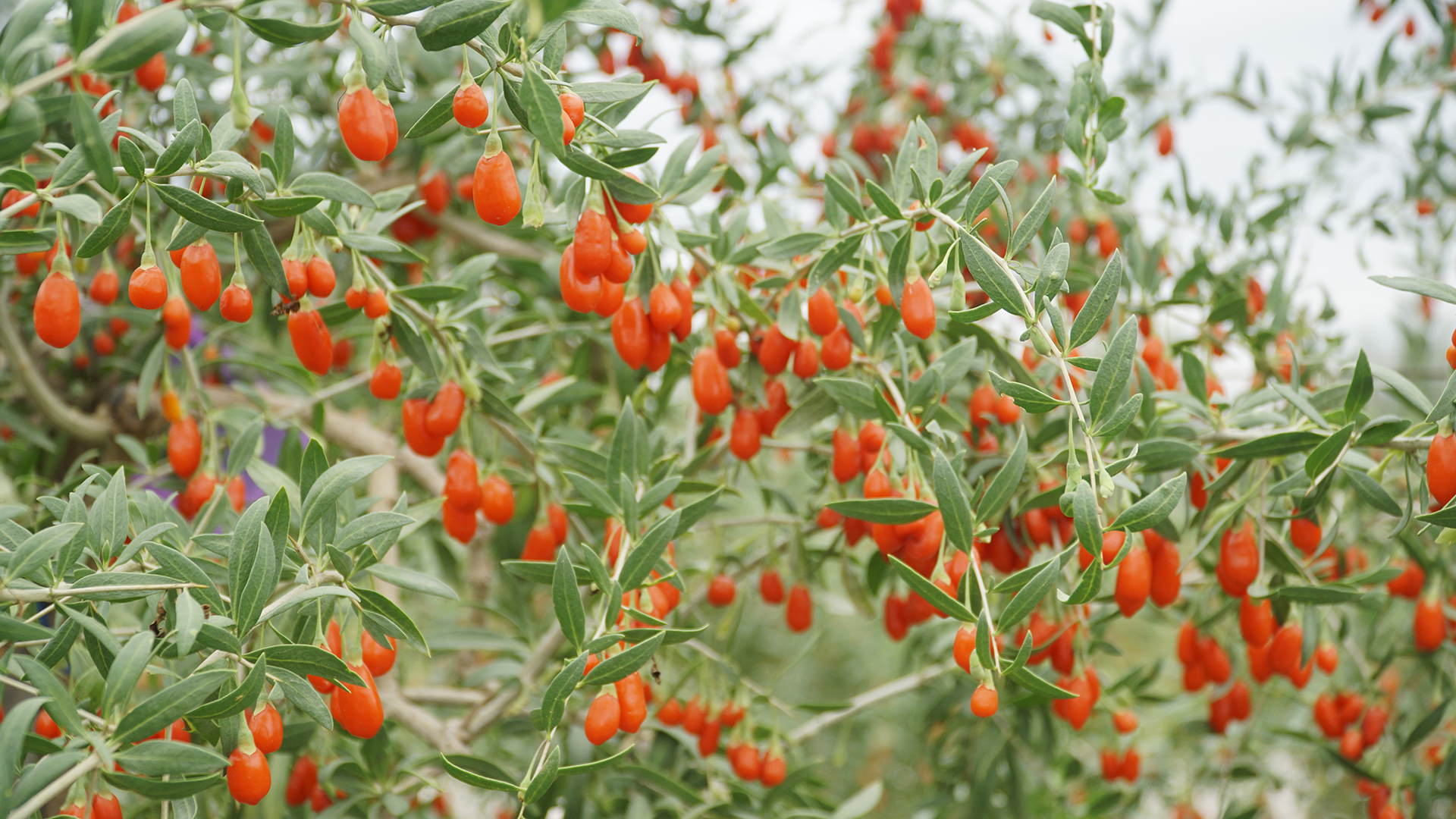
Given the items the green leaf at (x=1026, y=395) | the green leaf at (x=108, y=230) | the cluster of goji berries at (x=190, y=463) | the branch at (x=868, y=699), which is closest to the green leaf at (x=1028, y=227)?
the green leaf at (x=1026, y=395)

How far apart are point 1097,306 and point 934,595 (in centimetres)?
33

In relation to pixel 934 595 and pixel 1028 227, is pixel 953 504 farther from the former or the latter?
pixel 1028 227

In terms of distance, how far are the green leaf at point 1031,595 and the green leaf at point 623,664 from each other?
0.35 metres

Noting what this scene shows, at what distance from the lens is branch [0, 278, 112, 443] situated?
62.4 inches

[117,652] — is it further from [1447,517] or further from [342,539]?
[1447,517]

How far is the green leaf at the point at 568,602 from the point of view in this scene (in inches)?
38.1

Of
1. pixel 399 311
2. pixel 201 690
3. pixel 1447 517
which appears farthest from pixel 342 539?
pixel 1447 517

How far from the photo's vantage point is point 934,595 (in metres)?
0.96

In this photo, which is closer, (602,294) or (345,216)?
(602,294)

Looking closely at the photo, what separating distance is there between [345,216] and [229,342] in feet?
4.00

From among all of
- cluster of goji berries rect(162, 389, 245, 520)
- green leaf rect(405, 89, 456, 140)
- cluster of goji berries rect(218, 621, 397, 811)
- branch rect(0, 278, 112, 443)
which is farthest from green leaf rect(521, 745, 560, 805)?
branch rect(0, 278, 112, 443)

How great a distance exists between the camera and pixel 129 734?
0.80m

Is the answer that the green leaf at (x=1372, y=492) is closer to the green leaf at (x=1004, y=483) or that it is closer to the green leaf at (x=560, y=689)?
the green leaf at (x=1004, y=483)

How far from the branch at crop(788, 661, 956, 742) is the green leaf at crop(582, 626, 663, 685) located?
88cm
